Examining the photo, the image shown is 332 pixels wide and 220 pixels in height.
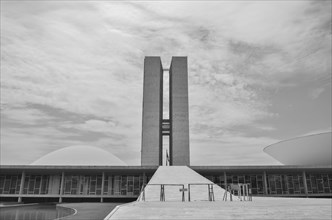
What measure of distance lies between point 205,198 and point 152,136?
26398mm

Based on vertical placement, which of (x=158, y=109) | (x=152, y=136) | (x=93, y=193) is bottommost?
(x=93, y=193)

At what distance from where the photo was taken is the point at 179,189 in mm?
14156

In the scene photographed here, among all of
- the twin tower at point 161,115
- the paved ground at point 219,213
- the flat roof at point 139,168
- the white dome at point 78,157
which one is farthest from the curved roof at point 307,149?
the paved ground at point 219,213

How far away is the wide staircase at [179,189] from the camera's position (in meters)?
14.5

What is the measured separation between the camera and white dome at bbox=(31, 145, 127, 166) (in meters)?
38.1

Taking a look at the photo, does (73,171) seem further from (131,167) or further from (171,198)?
(171,198)

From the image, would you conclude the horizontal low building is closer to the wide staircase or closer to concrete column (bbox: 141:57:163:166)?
the wide staircase

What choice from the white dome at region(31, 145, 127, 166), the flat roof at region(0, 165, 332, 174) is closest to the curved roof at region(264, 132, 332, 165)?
the flat roof at region(0, 165, 332, 174)

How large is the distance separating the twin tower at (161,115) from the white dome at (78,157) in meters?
5.73

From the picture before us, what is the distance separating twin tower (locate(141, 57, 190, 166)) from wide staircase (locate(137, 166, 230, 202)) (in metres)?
16.2

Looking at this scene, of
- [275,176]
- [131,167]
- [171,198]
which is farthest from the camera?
[275,176]

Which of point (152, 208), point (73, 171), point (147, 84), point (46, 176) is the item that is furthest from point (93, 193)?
point (152, 208)

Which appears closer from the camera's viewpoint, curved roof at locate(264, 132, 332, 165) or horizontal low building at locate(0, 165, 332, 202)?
curved roof at locate(264, 132, 332, 165)

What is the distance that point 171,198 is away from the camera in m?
15.3
